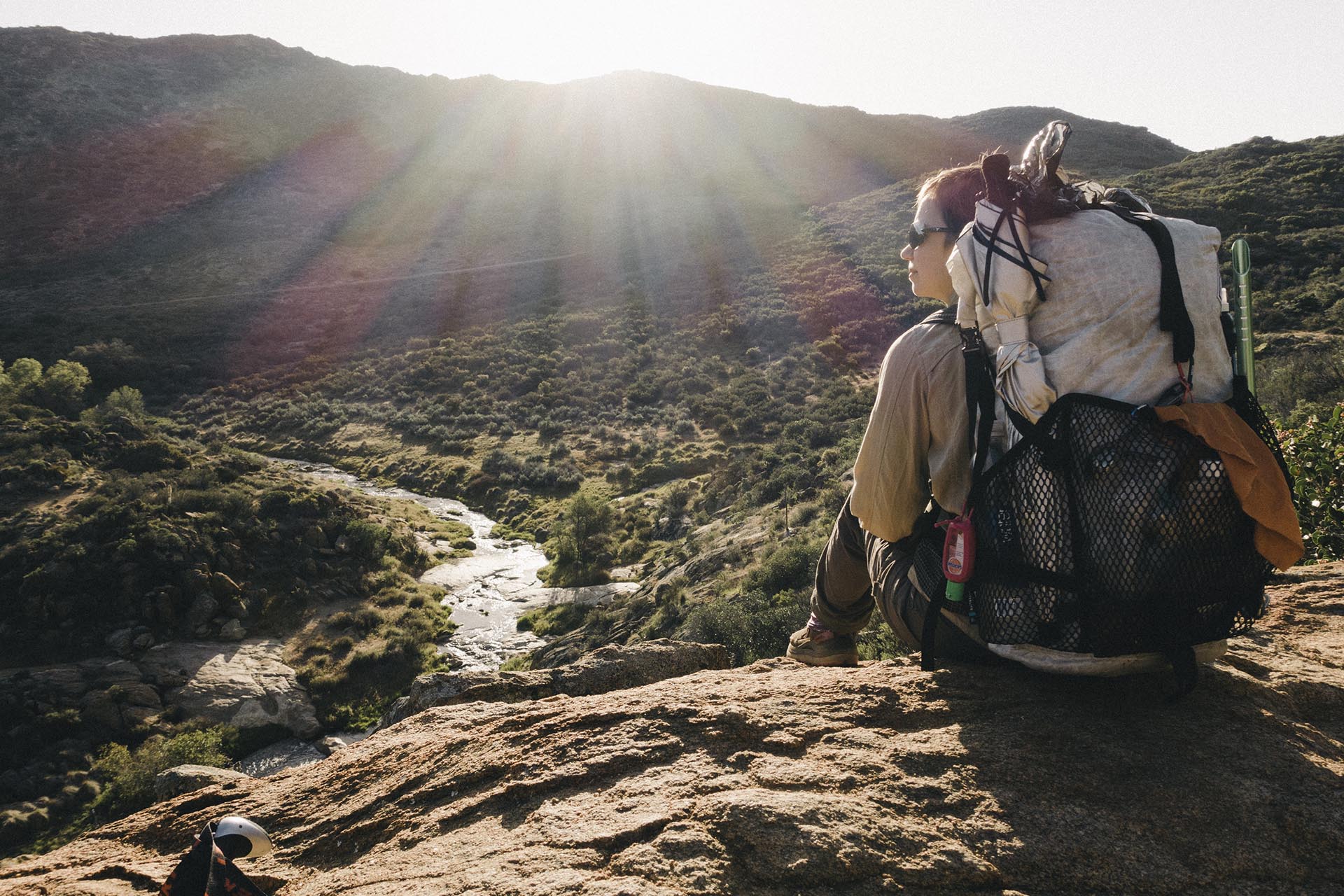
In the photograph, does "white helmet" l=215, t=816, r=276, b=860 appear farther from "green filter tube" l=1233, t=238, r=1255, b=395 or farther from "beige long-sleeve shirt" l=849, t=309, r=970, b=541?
"green filter tube" l=1233, t=238, r=1255, b=395

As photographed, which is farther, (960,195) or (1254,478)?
(960,195)

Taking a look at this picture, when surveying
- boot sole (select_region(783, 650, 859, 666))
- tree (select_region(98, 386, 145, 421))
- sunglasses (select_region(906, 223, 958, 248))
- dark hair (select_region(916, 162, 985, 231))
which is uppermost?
dark hair (select_region(916, 162, 985, 231))

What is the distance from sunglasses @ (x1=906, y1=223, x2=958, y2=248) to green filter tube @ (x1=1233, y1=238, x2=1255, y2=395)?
2.57 ft

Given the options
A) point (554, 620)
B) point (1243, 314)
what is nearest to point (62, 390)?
point (554, 620)

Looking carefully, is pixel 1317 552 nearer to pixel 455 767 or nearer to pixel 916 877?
pixel 916 877

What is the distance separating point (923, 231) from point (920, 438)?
2.38 feet

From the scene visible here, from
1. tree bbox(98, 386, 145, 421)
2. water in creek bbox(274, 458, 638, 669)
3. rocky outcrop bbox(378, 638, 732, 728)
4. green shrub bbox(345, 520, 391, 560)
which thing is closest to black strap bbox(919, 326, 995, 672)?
rocky outcrop bbox(378, 638, 732, 728)

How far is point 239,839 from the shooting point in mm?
2316

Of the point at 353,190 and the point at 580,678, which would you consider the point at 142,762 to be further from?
the point at 353,190

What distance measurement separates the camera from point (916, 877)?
1.69 metres

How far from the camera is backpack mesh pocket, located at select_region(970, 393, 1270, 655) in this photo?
1883 millimetres

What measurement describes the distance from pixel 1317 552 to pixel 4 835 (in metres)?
16.4

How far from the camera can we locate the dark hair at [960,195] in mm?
2463

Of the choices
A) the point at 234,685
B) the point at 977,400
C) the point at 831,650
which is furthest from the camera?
the point at 234,685
